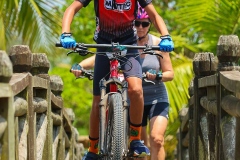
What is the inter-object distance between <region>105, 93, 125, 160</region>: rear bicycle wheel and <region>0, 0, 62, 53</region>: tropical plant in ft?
27.2

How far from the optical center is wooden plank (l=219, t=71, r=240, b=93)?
4.79m

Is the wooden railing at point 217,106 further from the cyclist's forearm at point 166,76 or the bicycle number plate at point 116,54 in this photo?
the bicycle number plate at point 116,54

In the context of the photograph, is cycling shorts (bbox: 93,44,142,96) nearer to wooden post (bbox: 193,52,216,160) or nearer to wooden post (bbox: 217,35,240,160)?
wooden post (bbox: 217,35,240,160)

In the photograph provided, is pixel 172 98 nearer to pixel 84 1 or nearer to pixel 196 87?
pixel 196 87

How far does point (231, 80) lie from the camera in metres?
5.04

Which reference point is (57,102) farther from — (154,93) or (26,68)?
(26,68)

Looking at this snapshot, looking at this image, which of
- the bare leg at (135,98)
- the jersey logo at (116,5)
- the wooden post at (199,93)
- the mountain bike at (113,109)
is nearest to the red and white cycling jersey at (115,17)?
the jersey logo at (116,5)

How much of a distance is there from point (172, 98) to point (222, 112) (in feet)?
24.7

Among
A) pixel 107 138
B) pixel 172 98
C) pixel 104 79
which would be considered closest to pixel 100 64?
pixel 104 79

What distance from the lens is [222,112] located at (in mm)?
5910

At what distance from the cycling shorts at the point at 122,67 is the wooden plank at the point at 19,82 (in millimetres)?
718

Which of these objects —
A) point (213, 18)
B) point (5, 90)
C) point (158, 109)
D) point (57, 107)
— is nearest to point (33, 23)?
point (213, 18)

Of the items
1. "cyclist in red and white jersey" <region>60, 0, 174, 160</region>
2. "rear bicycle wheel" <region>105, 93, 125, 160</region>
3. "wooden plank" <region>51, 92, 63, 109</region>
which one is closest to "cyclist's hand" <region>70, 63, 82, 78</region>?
"cyclist in red and white jersey" <region>60, 0, 174, 160</region>

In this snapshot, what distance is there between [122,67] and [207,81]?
0.86m
